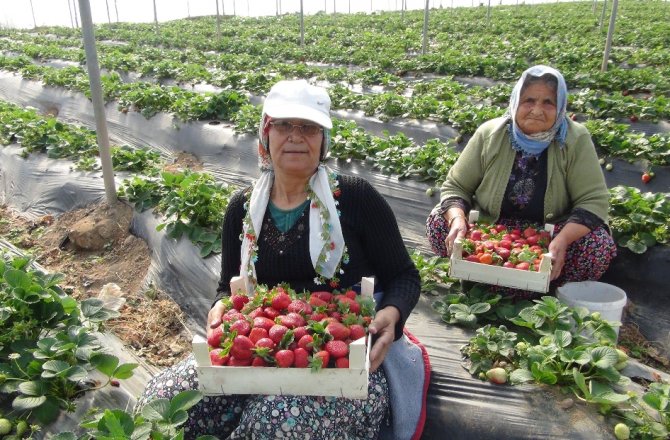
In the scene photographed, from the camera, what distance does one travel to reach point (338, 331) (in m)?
1.87

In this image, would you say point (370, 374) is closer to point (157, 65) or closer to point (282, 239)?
point (282, 239)

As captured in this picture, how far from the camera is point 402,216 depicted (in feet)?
16.1

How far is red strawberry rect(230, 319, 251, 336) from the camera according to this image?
75.4 inches

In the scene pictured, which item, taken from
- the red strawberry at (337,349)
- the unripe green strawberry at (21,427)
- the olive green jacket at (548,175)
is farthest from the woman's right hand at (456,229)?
the unripe green strawberry at (21,427)

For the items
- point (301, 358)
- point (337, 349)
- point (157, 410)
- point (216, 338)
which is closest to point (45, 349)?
point (157, 410)

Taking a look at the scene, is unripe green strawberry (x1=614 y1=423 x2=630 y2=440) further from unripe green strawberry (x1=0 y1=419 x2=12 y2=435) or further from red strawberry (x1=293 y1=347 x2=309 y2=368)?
unripe green strawberry (x1=0 y1=419 x2=12 y2=435)

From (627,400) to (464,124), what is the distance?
4477 mm

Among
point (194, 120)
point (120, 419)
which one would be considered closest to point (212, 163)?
Result: point (194, 120)

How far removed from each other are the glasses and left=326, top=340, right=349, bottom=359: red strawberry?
81 centimetres

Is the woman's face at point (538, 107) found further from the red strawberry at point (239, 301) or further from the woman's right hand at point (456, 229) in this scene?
the red strawberry at point (239, 301)

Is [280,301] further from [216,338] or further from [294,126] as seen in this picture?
[294,126]

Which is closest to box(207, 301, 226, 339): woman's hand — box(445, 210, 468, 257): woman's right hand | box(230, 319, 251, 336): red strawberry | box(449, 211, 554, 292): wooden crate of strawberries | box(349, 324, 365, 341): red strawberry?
box(230, 319, 251, 336): red strawberry

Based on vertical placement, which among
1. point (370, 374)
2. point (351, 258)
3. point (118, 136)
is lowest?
point (118, 136)

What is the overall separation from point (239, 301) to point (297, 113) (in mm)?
753
